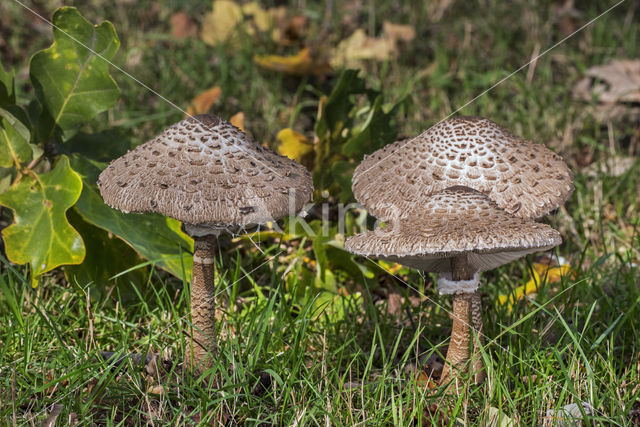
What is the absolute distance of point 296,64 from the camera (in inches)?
265

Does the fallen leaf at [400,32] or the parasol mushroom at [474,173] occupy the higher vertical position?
the fallen leaf at [400,32]

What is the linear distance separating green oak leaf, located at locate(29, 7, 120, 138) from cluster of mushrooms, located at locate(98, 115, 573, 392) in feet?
3.82

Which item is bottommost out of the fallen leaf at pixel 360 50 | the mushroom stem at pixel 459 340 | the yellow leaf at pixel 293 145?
the mushroom stem at pixel 459 340

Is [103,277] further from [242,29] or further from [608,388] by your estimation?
[242,29]

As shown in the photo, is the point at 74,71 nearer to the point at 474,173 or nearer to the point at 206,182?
the point at 206,182

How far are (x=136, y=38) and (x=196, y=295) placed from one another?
506cm

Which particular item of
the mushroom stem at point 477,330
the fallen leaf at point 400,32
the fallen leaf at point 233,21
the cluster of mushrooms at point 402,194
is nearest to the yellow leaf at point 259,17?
the fallen leaf at point 233,21

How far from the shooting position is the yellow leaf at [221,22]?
755 cm

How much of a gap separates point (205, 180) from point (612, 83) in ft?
17.9

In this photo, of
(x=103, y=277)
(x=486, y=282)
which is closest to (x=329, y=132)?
(x=486, y=282)

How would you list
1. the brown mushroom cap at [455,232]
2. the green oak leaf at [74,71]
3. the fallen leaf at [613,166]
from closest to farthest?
the brown mushroom cap at [455,232]
the green oak leaf at [74,71]
the fallen leaf at [613,166]

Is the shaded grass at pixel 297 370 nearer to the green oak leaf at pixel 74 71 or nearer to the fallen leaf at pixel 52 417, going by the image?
the fallen leaf at pixel 52 417

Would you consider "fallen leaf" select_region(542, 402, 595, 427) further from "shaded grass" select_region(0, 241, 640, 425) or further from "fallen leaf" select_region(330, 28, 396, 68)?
"fallen leaf" select_region(330, 28, 396, 68)

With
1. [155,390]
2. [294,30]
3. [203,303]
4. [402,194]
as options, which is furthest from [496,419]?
[294,30]
